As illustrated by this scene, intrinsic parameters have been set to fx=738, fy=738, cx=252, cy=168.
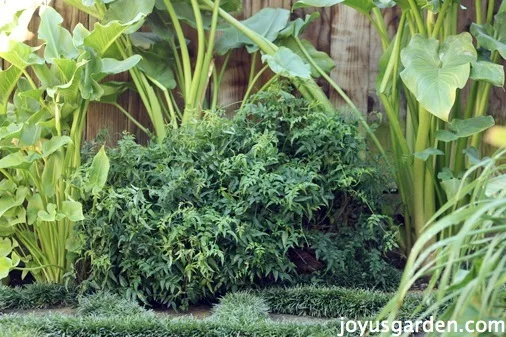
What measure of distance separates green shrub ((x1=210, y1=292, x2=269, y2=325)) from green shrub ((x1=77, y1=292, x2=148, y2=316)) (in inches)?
15.0

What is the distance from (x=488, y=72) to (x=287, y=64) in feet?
3.78

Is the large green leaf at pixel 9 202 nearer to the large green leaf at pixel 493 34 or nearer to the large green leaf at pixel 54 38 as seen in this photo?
the large green leaf at pixel 54 38

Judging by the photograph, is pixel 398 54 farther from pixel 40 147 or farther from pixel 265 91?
pixel 40 147

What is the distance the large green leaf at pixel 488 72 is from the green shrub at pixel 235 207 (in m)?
0.75

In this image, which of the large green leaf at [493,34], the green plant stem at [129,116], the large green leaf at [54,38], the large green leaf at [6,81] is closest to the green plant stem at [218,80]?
the green plant stem at [129,116]

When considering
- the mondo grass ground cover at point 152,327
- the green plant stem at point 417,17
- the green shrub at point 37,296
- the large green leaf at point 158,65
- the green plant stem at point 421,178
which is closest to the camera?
the mondo grass ground cover at point 152,327

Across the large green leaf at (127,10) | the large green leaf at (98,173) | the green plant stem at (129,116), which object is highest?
the large green leaf at (127,10)

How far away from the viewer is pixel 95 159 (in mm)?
3943

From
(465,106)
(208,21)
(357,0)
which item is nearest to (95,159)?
(208,21)

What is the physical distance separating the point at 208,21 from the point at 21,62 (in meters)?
1.34

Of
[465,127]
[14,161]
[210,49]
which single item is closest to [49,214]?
[14,161]

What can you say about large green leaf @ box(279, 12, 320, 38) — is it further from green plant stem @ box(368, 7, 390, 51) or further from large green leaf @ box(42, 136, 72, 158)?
large green leaf @ box(42, 136, 72, 158)

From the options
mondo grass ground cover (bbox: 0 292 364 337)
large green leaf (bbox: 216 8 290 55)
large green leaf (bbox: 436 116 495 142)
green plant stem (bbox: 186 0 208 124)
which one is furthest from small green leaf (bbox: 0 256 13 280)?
large green leaf (bbox: 436 116 495 142)

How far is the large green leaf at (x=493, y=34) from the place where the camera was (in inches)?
161
